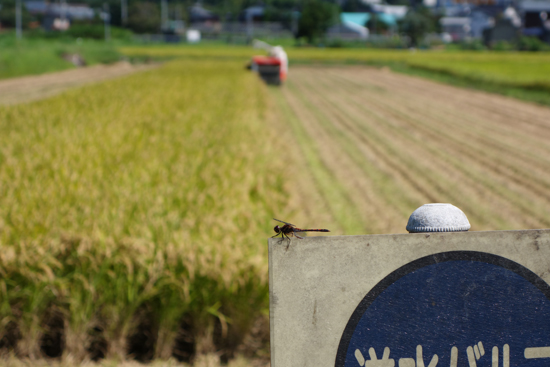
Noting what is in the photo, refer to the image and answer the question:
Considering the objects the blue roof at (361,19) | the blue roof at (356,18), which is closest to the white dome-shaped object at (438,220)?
the blue roof at (361,19)

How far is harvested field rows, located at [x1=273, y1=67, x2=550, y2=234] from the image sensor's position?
6.85m

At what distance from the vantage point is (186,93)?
1349cm

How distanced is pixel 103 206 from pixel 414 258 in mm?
3391

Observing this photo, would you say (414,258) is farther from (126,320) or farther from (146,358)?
(146,358)

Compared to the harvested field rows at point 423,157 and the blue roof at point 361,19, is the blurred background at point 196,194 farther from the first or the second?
the blue roof at point 361,19

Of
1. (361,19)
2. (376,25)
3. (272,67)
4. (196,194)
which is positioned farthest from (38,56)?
(361,19)

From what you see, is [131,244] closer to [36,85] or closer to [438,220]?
[438,220]

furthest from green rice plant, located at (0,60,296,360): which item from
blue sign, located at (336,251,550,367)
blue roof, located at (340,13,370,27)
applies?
blue roof, located at (340,13,370,27)

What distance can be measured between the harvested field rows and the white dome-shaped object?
4.61 m

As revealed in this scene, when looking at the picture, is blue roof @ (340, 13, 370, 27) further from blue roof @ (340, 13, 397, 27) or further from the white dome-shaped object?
the white dome-shaped object

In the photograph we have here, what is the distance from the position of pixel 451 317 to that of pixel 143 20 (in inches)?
3623

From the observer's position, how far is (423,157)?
10.3 metres

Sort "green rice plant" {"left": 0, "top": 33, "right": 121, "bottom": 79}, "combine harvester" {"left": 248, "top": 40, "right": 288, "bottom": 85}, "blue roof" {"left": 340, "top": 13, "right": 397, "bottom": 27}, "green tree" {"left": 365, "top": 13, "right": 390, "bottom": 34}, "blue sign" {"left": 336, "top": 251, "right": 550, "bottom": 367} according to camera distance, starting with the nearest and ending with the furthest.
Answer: "blue sign" {"left": 336, "top": 251, "right": 550, "bottom": 367} → "combine harvester" {"left": 248, "top": 40, "right": 288, "bottom": 85} → "green rice plant" {"left": 0, "top": 33, "right": 121, "bottom": 79} → "green tree" {"left": 365, "top": 13, "right": 390, "bottom": 34} → "blue roof" {"left": 340, "top": 13, "right": 397, "bottom": 27}

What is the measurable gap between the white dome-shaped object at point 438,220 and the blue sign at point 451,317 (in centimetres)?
7
